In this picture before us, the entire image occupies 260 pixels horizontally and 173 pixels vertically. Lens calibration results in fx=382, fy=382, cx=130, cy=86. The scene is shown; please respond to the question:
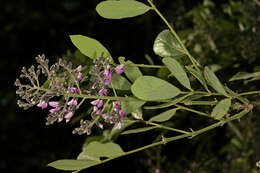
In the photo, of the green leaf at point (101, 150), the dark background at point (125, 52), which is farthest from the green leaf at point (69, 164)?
the dark background at point (125, 52)

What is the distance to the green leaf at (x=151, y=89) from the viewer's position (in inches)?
14.9

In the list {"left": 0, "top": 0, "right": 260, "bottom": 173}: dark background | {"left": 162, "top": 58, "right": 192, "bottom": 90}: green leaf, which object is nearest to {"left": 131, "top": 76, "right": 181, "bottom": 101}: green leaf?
{"left": 162, "top": 58, "right": 192, "bottom": 90}: green leaf

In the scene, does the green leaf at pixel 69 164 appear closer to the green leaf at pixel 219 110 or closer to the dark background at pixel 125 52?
the green leaf at pixel 219 110

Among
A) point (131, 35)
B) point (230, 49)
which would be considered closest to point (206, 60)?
point (230, 49)

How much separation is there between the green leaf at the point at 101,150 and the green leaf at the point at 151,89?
4.0 inches

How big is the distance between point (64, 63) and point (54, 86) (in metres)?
0.03

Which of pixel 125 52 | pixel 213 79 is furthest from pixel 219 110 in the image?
pixel 125 52

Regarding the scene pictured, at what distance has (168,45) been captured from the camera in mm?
473

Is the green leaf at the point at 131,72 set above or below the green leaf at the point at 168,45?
below

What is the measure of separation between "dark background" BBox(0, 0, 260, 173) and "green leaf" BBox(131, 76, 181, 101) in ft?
0.94

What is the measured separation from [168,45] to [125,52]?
3.72ft

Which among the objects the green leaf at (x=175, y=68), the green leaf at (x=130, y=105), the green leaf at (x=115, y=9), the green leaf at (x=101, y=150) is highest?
the green leaf at (x=115, y=9)

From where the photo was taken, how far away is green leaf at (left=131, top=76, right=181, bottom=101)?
38 cm

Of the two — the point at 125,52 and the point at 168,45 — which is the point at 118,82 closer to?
the point at 168,45
